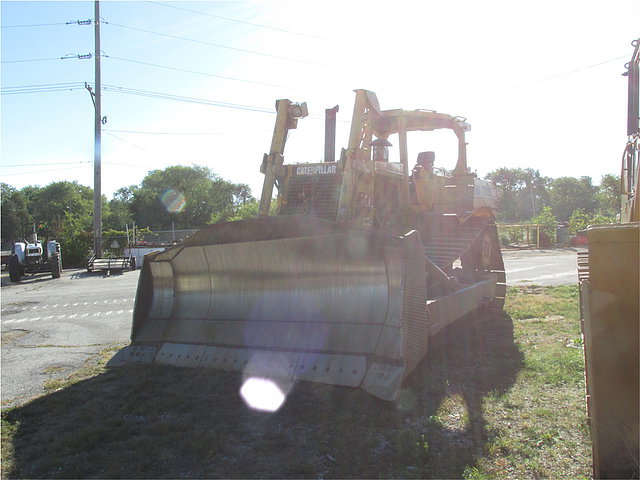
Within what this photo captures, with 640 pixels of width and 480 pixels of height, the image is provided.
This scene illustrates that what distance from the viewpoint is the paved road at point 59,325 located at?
5.07 metres

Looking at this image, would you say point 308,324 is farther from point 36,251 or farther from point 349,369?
point 36,251

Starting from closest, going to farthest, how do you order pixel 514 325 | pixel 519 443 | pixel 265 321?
pixel 519 443 < pixel 265 321 < pixel 514 325

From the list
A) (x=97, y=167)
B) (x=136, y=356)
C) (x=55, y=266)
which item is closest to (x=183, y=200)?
(x=97, y=167)

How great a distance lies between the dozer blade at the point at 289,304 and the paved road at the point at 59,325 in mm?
981

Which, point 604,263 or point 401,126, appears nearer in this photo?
point 604,263

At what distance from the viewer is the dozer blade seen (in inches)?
151

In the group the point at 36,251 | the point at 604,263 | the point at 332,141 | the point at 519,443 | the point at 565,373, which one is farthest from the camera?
the point at 36,251

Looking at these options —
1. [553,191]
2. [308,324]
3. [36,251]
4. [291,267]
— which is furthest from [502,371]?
[553,191]

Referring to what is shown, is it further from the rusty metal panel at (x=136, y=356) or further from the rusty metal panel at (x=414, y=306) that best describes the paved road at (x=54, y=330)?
the rusty metal panel at (x=414, y=306)

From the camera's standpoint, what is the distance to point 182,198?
7325cm

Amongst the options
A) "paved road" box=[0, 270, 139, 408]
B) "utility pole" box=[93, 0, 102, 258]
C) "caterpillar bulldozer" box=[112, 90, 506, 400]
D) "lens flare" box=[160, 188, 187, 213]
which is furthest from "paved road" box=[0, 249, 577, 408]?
"lens flare" box=[160, 188, 187, 213]

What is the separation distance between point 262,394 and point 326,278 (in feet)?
3.89

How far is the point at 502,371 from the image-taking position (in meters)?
4.54

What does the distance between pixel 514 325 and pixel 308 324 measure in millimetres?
3493
